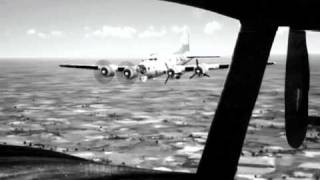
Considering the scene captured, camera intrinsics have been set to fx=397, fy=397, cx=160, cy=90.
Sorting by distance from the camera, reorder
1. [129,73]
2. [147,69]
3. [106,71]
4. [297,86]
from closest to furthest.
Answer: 1. [297,86]
2. [129,73]
3. [106,71]
4. [147,69]

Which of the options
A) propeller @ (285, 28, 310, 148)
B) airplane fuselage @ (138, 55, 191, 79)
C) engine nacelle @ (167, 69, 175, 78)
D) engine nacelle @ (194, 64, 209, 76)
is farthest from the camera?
engine nacelle @ (167, 69, 175, 78)

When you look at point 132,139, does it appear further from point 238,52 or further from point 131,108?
point 238,52

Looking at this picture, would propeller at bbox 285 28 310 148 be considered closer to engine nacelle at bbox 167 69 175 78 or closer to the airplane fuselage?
the airplane fuselage

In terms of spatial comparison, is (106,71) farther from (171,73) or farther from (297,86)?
(297,86)

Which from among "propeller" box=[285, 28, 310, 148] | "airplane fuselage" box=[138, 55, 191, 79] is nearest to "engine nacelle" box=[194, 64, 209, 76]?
"airplane fuselage" box=[138, 55, 191, 79]

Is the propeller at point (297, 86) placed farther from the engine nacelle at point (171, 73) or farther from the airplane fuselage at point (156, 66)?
the engine nacelle at point (171, 73)

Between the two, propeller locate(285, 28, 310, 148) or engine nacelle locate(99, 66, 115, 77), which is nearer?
propeller locate(285, 28, 310, 148)

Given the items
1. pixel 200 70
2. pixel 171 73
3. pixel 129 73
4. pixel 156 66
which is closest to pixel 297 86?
pixel 129 73

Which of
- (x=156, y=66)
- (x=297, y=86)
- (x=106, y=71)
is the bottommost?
(x=106, y=71)

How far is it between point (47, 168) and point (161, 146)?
4144cm

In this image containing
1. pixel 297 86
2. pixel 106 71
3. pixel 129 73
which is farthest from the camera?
pixel 106 71

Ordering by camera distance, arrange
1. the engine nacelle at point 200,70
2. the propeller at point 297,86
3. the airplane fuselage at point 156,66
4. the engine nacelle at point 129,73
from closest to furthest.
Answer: the propeller at point 297,86 → the engine nacelle at point 129,73 → the airplane fuselage at point 156,66 → the engine nacelle at point 200,70

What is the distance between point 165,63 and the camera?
5231cm

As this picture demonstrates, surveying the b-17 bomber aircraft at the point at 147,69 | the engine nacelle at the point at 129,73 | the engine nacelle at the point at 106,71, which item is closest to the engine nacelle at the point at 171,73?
the b-17 bomber aircraft at the point at 147,69
